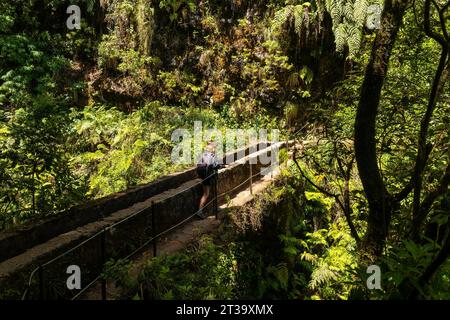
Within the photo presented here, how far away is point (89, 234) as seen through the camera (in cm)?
634

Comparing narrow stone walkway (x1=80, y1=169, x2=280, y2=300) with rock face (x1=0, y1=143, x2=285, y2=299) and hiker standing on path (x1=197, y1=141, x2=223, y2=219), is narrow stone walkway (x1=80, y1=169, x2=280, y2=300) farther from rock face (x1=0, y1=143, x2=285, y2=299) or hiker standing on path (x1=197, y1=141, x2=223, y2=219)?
hiker standing on path (x1=197, y1=141, x2=223, y2=219)

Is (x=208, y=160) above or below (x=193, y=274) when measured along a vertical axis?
above

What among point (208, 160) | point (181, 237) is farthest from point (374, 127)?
point (208, 160)

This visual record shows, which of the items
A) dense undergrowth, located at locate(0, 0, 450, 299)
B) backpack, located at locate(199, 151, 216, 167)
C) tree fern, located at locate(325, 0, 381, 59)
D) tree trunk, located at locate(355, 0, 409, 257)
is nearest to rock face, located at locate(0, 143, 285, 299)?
backpack, located at locate(199, 151, 216, 167)

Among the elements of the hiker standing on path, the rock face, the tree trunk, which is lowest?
the rock face

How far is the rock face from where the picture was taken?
534cm

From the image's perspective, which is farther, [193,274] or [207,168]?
[207,168]

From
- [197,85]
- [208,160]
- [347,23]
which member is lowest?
[208,160]

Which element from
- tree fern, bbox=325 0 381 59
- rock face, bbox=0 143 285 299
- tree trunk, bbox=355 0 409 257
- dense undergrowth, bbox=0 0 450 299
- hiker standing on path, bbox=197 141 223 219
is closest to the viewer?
tree trunk, bbox=355 0 409 257

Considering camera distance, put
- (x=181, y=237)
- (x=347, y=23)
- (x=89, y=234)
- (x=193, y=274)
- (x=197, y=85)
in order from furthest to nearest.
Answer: (x=197, y=85) < (x=347, y=23) < (x=181, y=237) < (x=89, y=234) < (x=193, y=274)

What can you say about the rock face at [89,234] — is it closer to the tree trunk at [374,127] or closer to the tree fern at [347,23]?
the tree trunk at [374,127]

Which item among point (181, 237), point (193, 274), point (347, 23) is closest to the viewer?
point (193, 274)

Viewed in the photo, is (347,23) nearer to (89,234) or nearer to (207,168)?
(207,168)

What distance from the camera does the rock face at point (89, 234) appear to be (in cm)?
534
